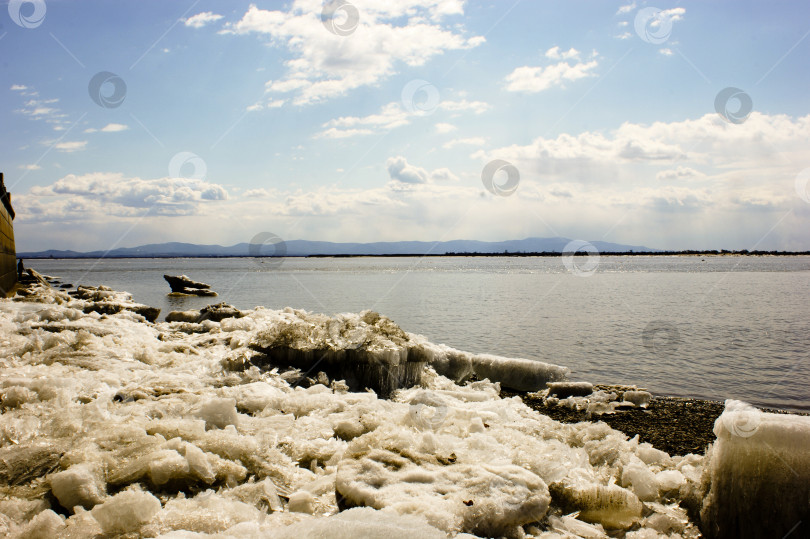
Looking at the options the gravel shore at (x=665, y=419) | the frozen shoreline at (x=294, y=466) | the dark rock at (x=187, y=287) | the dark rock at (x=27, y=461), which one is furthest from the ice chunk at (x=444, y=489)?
the dark rock at (x=187, y=287)

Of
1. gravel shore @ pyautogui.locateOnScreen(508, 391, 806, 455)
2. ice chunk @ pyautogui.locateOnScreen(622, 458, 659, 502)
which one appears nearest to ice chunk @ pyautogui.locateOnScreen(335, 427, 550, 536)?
ice chunk @ pyautogui.locateOnScreen(622, 458, 659, 502)

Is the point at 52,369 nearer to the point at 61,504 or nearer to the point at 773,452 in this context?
the point at 61,504

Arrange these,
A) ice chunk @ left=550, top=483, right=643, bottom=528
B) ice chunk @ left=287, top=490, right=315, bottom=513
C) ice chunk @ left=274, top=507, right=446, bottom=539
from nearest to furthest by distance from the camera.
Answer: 1. ice chunk @ left=274, top=507, right=446, bottom=539
2. ice chunk @ left=287, top=490, right=315, bottom=513
3. ice chunk @ left=550, top=483, right=643, bottom=528

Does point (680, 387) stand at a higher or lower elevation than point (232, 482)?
lower

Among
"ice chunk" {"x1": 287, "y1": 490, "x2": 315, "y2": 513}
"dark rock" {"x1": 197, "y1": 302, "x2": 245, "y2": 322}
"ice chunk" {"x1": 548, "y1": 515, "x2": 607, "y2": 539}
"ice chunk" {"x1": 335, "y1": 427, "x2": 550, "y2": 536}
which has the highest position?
"dark rock" {"x1": 197, "y1": 302, "x2": 245, "y2": 322}

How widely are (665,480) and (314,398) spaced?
13.8ft

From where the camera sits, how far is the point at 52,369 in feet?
22.1

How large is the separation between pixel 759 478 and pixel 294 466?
3926 millimetres

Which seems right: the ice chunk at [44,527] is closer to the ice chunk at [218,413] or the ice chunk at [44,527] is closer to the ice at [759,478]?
the ice chunk at [218,413]

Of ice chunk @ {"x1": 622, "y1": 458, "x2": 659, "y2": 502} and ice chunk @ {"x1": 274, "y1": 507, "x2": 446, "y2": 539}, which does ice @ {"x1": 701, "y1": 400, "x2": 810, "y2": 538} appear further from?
ice chunk @ {"x1": 274, "y1": 507, "x2": 446, "y2": 539}

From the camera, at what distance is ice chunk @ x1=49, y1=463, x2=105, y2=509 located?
354cm

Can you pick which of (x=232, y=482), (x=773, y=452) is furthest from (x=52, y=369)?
(x=773, y=452)

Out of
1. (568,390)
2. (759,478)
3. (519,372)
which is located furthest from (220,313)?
(759,478)

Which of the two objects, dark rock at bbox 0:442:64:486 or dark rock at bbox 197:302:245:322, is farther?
dark rock at bbox 197:302:245:322
